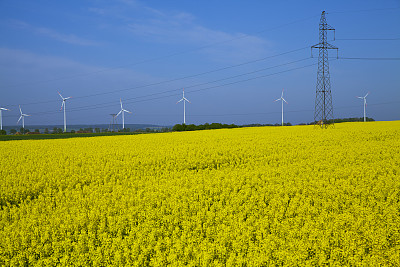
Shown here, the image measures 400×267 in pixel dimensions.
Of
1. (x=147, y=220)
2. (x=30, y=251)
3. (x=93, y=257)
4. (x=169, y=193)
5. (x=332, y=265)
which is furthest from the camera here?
(x=169, y=193)

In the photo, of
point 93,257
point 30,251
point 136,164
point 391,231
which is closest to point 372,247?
point 391,231

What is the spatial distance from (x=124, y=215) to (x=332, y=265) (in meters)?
4.94

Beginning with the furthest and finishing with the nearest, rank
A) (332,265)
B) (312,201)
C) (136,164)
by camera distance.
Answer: (136,164), (312,201), (332,265)

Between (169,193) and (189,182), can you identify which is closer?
(169,193)

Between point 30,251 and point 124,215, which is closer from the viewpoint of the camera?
point 30,251

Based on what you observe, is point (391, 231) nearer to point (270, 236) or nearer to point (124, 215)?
point (270, 236)

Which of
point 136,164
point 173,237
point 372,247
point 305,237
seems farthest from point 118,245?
point 136,164

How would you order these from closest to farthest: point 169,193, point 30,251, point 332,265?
point 332,265 < point 30,251 < point 169,193

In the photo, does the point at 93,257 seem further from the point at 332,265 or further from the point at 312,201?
the point at 312,201

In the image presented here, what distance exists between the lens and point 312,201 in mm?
8961

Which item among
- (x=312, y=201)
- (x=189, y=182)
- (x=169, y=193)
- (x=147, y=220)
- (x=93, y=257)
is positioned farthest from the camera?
(x=189, y=182)

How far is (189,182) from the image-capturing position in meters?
11.6

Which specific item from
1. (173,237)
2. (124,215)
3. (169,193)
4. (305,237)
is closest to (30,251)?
(124,215)

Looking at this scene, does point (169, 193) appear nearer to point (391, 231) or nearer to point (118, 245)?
point (118, 245)
